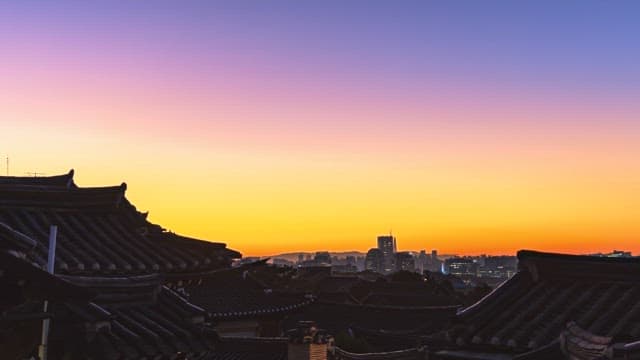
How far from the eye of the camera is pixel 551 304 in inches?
423

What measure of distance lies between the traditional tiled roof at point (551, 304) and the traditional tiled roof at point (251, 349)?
32.9 feet

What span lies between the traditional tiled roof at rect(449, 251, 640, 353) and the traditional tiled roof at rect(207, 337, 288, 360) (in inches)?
394

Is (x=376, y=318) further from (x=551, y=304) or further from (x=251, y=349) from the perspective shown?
(x=551, y=304)

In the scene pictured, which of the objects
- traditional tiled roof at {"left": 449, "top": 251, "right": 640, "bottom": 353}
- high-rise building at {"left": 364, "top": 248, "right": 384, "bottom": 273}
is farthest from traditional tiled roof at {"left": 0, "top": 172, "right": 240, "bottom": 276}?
high-rise building at {"left": 364, "top": 248, "right": 384, "bottom": 273}

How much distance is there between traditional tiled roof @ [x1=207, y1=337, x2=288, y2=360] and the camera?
20.1 meters

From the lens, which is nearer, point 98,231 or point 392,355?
point 98,231

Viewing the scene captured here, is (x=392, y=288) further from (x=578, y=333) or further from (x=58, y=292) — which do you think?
(x=58, y=292)

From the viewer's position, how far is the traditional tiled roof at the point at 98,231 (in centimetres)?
1150

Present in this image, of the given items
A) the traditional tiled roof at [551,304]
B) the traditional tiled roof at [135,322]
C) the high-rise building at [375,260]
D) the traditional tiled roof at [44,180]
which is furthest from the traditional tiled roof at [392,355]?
the high-rise building at [375,260]

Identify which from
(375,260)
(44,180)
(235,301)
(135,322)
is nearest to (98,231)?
(44,180)

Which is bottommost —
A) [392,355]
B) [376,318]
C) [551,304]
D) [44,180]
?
[392,355]

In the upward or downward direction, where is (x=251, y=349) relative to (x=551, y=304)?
downward

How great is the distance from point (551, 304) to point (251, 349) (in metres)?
11.9

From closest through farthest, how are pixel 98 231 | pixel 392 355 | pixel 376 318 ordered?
pixel 98 231 < pixel 392 355 < pixel 376 318
